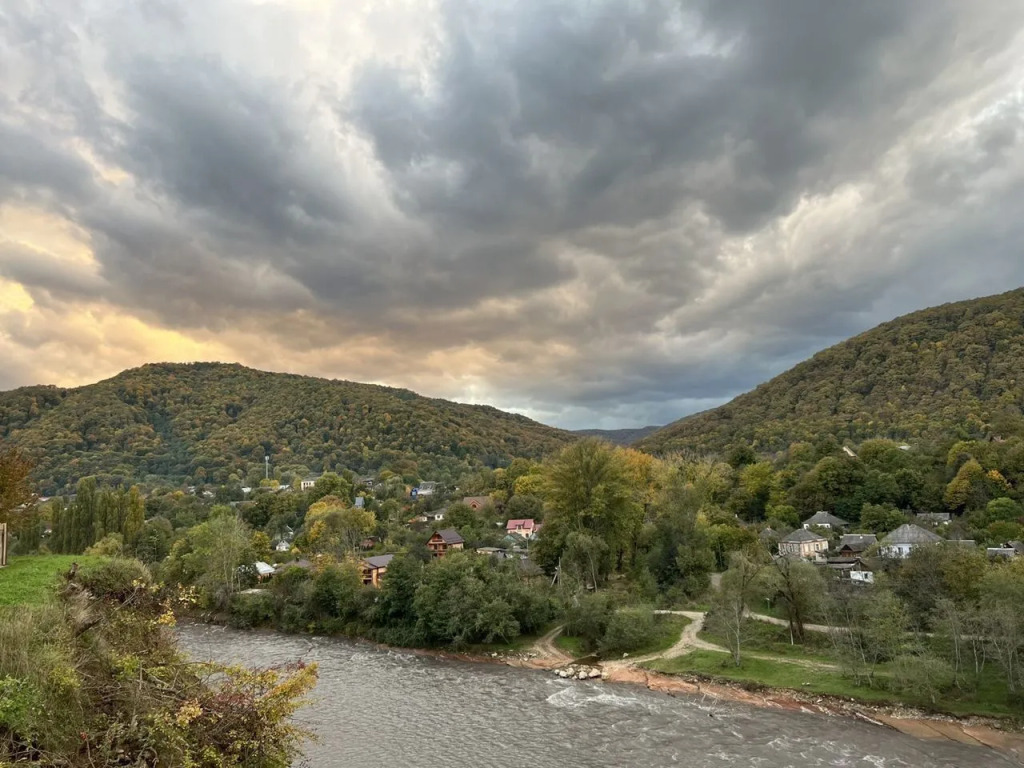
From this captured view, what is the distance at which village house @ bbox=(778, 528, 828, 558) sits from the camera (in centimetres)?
5056

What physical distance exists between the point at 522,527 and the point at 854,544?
39.1 metres

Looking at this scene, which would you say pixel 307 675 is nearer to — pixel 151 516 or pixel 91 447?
pixel 151 516

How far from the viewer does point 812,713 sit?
26391mm

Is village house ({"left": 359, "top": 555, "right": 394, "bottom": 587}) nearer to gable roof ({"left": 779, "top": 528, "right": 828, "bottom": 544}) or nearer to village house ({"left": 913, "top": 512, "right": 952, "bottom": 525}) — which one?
gable roof ({"left": 779, "top": 528, "right": 828, "bottom": 544})

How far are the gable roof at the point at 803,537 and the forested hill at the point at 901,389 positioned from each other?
29189 millimetres

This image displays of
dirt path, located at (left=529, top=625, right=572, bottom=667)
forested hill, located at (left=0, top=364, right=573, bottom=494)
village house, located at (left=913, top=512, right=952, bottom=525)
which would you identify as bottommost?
dirt path, located at (left=529, top=625, right=572, bottom=667)

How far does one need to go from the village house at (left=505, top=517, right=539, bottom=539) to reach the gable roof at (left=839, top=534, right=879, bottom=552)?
3523 centimetres

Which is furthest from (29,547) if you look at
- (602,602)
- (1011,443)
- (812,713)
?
(1011,443)

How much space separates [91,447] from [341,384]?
65521 mm

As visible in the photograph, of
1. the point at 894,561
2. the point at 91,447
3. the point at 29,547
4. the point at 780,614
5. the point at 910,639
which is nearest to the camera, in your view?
the point at 910,639

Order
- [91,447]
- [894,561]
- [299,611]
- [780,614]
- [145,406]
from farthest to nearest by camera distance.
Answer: [145,406] < [91,447] < [299,611] < [780,614] < [894,561]

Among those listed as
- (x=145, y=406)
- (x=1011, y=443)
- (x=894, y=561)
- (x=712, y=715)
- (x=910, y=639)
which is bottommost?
(x=712, y=715)

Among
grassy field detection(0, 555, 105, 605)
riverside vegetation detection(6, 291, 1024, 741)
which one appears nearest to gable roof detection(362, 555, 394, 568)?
riverside vegetation detection(6, 291, 1024, 741)

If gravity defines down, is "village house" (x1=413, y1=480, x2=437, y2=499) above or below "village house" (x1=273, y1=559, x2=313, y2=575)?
above
